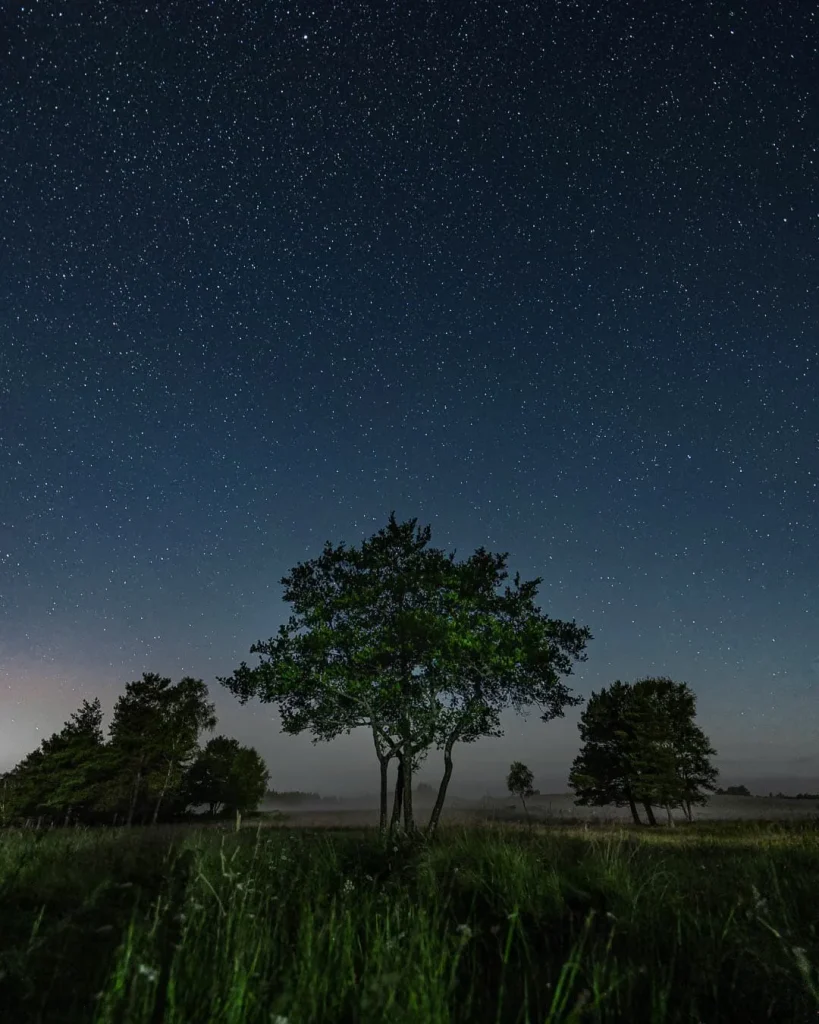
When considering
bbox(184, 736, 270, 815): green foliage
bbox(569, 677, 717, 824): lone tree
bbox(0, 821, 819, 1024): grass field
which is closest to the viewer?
bbox(0, 821, 819, 1024): grass field

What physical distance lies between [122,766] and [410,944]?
54.6 meters

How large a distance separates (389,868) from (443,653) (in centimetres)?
1376

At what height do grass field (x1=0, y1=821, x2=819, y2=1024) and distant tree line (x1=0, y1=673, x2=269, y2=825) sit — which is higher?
distant tree line (x1=0, y1=673, x2=269, y2=825)

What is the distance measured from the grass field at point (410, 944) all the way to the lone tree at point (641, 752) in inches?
1447

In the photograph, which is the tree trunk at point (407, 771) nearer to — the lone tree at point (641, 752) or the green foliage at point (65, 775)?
the lone tree at point (641, 752)

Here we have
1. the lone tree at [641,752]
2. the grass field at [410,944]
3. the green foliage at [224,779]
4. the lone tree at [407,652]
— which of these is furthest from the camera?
the green foliage at [224,779]

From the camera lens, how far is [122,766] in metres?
47.8

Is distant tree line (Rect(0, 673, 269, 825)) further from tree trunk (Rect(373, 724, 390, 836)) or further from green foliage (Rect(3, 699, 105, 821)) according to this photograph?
tree trunk (Rect(373, 724, 390, 836))

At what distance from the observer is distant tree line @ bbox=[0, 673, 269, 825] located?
4566 cm

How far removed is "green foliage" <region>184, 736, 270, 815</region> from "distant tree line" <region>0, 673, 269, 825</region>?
52 centimetres

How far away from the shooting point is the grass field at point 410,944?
2855 mm

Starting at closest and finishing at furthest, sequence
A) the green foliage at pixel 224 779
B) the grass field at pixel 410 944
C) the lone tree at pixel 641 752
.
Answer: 1. the grass field at pixel 410 944
2. the lone tree at pixel 641 752
3. the green foliage at pixel 224 779

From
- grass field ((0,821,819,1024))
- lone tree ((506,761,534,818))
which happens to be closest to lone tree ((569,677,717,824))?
lone tree ((506,761,534,818))

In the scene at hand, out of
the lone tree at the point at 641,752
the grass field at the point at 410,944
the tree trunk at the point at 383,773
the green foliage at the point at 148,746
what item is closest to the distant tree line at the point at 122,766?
the green foliage at the point at 148,746
